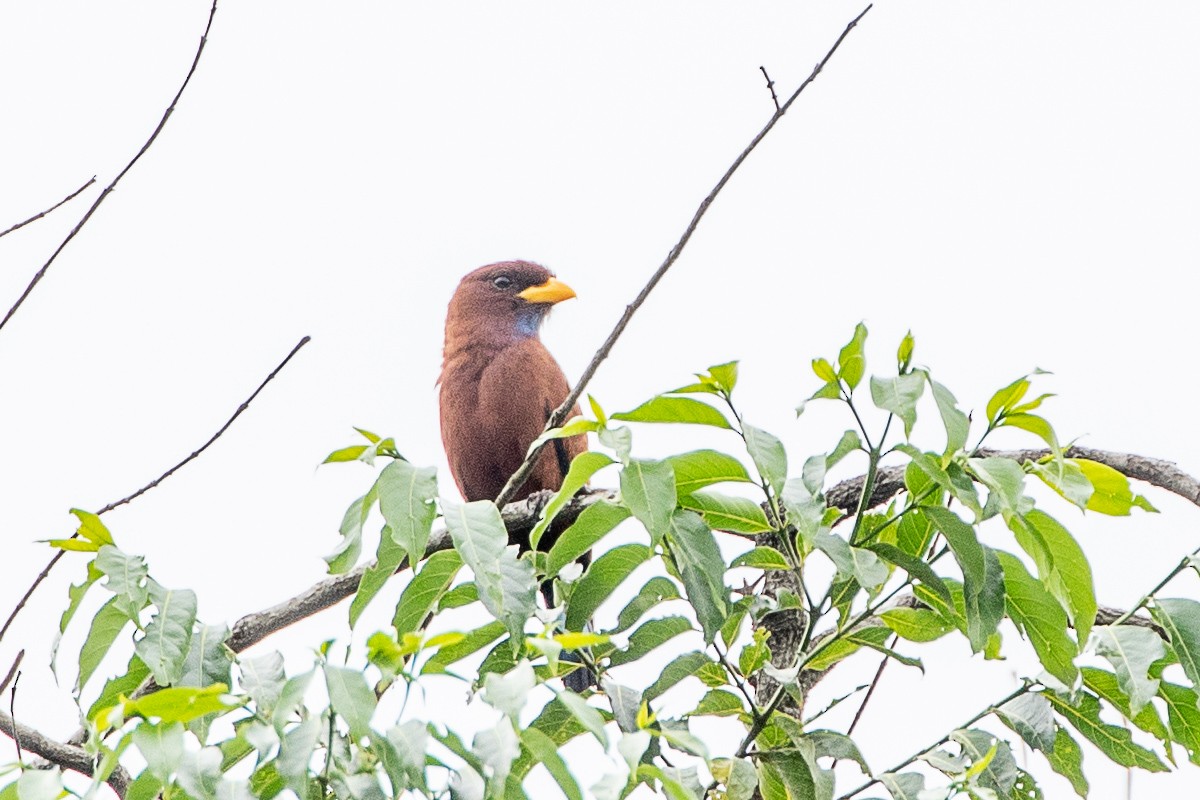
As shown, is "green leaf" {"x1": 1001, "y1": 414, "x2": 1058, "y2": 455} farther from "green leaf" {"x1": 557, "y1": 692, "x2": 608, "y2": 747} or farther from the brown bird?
the brown bird

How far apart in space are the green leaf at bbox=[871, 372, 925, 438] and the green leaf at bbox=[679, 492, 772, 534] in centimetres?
32

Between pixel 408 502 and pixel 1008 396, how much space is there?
2.56 ft

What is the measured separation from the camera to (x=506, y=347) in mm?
5066

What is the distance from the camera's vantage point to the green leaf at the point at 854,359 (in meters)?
1.60

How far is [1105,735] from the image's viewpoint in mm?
1908

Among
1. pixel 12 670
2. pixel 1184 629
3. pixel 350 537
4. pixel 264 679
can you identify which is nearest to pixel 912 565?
pixel 1184 629

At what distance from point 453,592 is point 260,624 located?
1.38m

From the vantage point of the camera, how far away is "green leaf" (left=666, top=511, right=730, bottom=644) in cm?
163

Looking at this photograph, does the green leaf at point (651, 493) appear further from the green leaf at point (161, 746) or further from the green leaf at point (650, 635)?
the green leaf at point (161, 746)

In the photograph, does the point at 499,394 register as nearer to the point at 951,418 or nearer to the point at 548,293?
the point at 548,293

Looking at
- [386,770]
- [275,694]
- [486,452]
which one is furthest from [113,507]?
[486,452]

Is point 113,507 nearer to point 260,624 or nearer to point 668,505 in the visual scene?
point 260,624

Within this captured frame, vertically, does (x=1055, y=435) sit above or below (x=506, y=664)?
above

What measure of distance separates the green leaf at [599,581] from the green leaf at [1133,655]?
1.97ft
